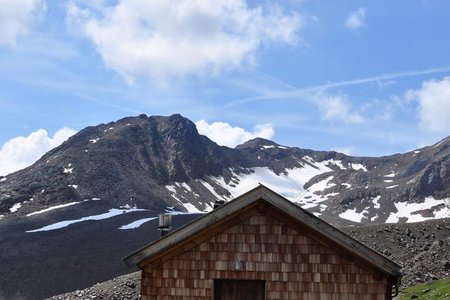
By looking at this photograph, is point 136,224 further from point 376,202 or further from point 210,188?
point 376,202

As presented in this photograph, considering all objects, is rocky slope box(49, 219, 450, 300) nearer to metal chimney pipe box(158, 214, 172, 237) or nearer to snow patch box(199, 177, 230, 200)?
metal chimney pipe box(158, 214, 172, 237)

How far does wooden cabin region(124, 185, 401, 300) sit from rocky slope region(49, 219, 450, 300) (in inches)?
1213

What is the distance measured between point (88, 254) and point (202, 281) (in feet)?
206

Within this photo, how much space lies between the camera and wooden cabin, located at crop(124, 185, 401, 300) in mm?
13797

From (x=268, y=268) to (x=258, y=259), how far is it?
320 millimetres

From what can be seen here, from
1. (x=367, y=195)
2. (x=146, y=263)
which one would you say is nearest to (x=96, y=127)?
(x=367, y=195)

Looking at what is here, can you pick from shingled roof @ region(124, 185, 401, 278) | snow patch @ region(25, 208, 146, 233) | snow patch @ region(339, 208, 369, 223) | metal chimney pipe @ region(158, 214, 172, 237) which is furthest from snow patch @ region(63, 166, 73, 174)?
shingled roof @ region(124, 185, 401, 278)

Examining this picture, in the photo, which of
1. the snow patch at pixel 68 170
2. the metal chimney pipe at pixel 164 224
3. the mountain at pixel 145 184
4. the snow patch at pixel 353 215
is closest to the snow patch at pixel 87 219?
the mountain at pixel 145 184

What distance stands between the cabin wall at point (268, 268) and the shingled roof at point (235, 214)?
323mm

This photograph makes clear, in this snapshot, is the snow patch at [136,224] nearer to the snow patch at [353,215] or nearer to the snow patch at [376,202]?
the snow patch at [353,215]

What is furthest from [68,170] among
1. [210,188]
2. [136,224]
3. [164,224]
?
[164,224]

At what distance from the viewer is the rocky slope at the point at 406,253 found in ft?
150

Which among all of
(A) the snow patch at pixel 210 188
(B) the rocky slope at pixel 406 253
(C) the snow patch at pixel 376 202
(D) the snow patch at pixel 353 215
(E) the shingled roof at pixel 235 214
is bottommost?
(B) the rocky slope at pixel 406 253

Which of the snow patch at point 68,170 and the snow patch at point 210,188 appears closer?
the snow patch at point 68,170
